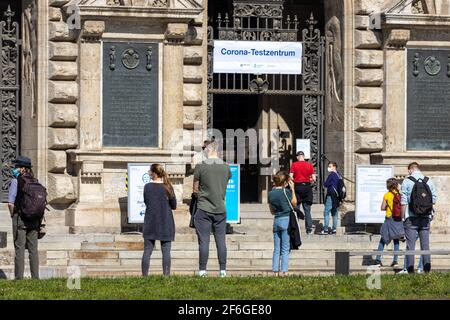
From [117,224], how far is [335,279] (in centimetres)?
917

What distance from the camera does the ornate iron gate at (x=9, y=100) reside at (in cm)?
3300

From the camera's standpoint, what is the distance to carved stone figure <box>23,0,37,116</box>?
32.5m

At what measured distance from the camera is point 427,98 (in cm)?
3356

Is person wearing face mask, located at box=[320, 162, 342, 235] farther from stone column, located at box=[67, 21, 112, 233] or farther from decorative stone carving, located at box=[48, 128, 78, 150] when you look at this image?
decorative stone carving, located at box=[48, 128, 78, 150]

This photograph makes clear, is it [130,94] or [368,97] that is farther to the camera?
[368,97]

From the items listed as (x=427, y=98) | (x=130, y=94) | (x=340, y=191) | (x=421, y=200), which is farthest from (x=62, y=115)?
(x=421, y=200)

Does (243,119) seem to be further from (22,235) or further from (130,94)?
(22,235)

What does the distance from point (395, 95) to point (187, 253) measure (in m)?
6.43

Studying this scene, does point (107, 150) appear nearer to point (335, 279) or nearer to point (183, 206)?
point (183, 206)

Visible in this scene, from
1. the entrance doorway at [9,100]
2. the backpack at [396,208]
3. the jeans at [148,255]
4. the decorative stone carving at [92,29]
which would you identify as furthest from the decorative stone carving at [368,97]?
the jeans at [148,255]

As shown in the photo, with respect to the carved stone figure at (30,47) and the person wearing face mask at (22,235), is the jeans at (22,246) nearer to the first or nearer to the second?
the person wearing face mask at (22,235)

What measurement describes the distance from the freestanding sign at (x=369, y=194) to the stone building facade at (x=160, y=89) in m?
1.27

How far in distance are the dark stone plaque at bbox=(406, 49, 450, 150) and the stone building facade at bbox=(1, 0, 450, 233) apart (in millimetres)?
112
